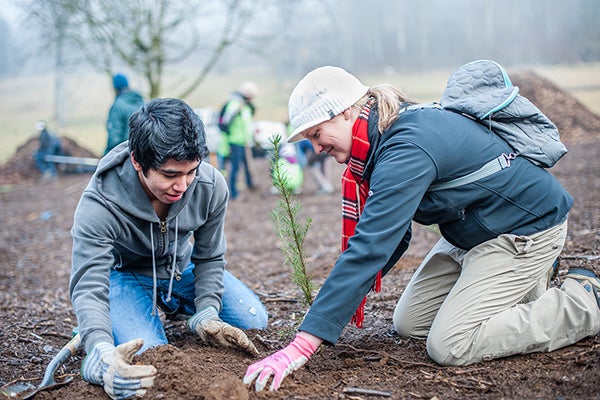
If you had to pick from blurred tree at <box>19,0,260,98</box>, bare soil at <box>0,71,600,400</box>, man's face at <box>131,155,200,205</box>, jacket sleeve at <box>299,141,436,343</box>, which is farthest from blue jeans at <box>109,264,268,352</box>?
blurred tree at <box>19,0,260,98</box>

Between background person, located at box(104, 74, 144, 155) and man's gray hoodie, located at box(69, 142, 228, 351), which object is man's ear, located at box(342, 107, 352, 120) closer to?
man's gray hoodie, located at box(69, 142, 228, 351)

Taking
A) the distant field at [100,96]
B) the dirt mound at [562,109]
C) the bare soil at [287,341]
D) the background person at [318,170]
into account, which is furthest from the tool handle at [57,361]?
the dirt mound at [562,109]

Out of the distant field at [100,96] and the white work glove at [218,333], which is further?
the distant field at [100,96]

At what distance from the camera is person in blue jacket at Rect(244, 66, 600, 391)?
2.31 meters

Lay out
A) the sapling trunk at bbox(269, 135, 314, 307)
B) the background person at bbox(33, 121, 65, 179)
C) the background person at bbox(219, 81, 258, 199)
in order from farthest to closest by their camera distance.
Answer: the background person at bbox(33, 121, 65, 179) < the background person at bbox(219, 81, 258, 199) < the sapling trunk at bbox(269, 135, 314, 307)

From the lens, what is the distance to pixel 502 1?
20.2 metres

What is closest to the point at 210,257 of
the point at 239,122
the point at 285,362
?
the point at 285,362

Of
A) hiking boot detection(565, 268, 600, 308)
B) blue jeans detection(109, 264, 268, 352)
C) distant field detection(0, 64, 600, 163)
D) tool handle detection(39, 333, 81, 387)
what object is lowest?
distant field detection(0, 64, 600, 163)

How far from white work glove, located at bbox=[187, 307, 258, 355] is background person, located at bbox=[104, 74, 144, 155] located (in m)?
4.60

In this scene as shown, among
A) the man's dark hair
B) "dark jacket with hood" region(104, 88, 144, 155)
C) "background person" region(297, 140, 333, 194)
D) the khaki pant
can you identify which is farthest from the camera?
"background person" region(297, 140, 333, 194)

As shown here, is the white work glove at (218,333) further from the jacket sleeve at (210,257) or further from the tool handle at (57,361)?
the tool handle at (57,361)

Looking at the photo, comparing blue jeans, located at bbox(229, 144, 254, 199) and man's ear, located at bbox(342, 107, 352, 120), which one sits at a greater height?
man's ear, located at bbox(342, 107, 352, 120)

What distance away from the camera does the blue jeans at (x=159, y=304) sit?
2.96 m

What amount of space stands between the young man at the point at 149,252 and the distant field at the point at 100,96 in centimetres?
994
